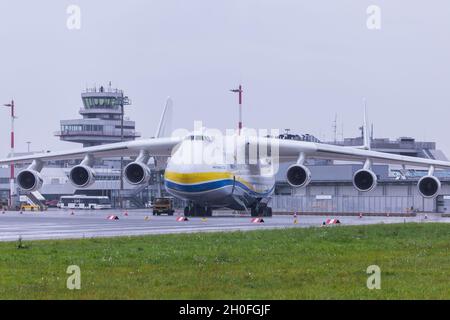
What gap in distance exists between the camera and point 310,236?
984 inches

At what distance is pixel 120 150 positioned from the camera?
162 feet

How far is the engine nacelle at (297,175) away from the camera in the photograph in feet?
149

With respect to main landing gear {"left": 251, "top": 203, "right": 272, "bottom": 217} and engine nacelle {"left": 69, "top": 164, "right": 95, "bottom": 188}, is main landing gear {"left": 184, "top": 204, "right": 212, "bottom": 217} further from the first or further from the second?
engine nacelle {"left": 69, "top": 164, "right": 95, "bottom": 188}

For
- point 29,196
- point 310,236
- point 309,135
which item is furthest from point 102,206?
point 310,236

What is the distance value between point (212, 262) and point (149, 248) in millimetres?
3715

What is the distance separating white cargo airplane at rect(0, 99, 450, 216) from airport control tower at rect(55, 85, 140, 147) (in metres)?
76.9

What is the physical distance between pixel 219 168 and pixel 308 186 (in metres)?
28.8

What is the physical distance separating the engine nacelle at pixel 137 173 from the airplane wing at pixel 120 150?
209 cm

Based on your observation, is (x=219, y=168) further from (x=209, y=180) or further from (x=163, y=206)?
(x=163, y=206)

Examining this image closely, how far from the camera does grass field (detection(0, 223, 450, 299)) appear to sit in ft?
43.2

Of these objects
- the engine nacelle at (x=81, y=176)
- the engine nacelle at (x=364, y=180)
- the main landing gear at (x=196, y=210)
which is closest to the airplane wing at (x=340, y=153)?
the engine nacelle at (x=364, y=180)

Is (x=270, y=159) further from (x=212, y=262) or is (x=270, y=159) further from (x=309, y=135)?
(x=309, y=135)

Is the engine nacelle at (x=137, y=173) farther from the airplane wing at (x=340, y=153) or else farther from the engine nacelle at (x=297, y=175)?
the engine nacelle at (x=297, y=175)

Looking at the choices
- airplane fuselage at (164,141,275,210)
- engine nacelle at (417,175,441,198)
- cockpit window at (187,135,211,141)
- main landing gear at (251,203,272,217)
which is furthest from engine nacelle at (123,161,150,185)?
engine nacelle at (417,175,441,198)
